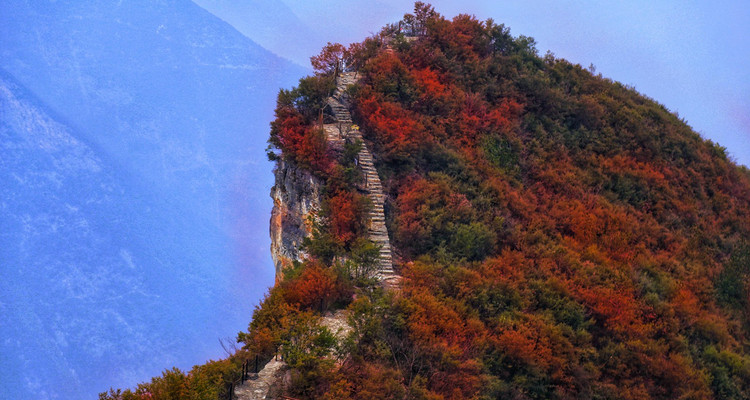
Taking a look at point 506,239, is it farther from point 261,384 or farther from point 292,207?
point 261,384

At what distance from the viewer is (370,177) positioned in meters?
17.0

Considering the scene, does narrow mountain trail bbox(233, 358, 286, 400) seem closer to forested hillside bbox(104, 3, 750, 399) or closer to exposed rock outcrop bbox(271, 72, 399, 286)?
forested hillside bbox(104, 3, 750, 399)

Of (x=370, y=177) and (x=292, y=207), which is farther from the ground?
(x=292, y=207)

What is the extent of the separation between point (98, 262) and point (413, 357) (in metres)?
47.1

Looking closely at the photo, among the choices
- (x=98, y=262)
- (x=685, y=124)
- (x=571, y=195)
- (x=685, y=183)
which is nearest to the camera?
(x=571, y=195)

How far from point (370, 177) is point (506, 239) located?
555 cm

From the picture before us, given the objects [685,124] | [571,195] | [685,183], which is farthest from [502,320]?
[685,124]

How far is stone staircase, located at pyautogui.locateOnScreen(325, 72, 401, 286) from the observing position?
46.1ft

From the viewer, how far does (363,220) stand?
1526 centimetres

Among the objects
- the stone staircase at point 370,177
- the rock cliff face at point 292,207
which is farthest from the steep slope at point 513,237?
the rock cliff face at point 292,207

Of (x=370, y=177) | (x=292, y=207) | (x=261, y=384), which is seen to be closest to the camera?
(x=261, y=384)

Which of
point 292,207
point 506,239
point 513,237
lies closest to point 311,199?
point 292,207

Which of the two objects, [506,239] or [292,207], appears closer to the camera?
[506,239]

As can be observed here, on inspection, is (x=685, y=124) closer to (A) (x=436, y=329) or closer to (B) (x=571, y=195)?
(B) (x=571, y=195)
